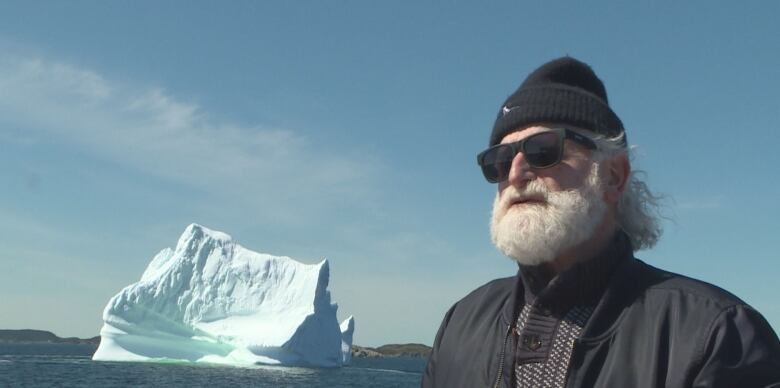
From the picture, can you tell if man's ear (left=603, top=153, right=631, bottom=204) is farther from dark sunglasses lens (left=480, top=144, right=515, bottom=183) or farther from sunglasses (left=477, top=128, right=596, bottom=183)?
dark sunglasses lens (left=480, top=144, right=515, bottom=183)

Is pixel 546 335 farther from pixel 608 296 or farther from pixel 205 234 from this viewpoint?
pixel 205 234

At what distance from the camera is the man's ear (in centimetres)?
177

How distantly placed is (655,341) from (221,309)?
41025mm

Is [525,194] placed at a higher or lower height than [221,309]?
lower

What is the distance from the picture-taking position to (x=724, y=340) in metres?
1.39

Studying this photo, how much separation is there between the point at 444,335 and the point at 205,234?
41358mm

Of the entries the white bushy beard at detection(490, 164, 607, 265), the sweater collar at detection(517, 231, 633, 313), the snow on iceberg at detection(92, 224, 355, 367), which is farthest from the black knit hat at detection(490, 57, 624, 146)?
the snow on iceberg at detection(92, 224, 355, 367)

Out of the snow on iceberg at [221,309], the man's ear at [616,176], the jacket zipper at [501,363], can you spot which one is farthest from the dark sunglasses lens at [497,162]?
the snow on iceberg at [221,309]

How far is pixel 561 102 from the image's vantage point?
1767 millimetres

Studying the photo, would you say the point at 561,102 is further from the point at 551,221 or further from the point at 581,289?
the point at 581,289

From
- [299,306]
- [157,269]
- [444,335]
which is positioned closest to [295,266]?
[299,306]

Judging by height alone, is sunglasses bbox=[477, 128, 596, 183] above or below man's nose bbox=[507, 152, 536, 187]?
above

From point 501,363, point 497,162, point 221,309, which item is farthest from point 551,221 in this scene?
point 221,309

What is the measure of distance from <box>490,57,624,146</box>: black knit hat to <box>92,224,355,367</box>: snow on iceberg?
38458 mm
